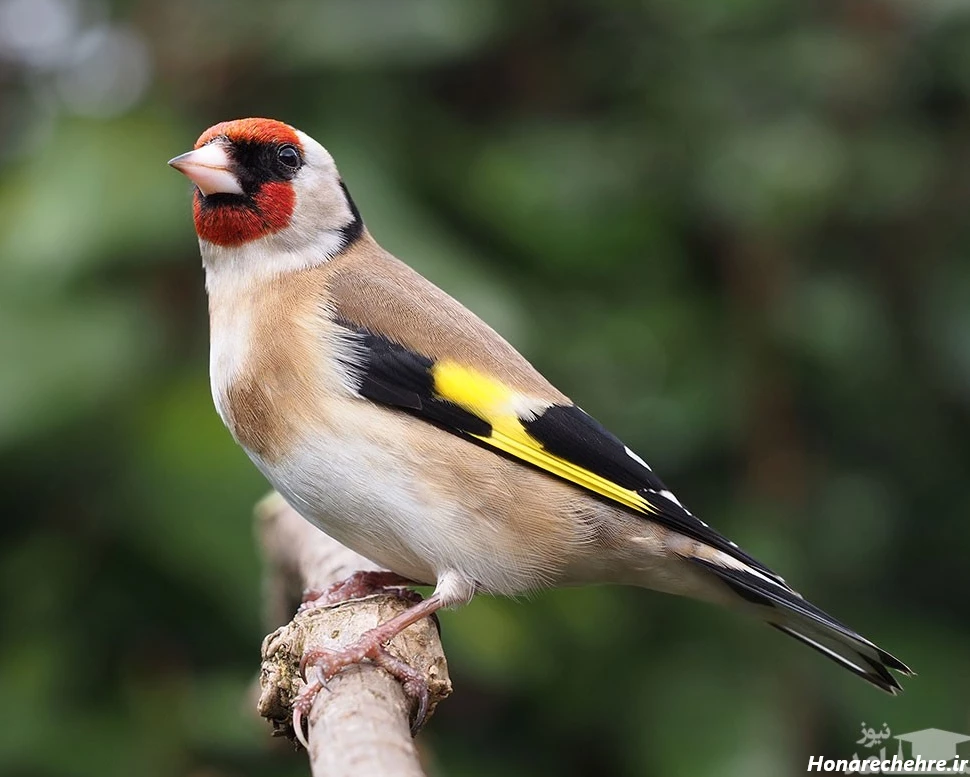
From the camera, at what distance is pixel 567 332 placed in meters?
3.65

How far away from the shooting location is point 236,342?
267 centimetres

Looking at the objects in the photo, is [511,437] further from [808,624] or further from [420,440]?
[808,624]

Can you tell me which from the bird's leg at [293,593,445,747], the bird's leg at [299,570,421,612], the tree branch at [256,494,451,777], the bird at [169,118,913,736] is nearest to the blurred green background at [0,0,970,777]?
the tree branch at [256,494,451,777]

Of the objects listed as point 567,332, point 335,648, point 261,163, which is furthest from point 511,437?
point 567,332

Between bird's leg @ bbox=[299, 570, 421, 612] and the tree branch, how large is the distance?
32 mm

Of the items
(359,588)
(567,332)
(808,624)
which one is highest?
(567,332)

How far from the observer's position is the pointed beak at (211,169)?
2721 millimetres

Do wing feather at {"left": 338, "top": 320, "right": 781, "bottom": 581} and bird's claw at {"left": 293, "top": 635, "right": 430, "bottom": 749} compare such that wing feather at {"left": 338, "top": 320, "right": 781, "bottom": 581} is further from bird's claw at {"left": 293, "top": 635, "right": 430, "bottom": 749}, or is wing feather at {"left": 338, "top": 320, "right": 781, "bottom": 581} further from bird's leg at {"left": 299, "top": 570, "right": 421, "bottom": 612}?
bird's claw at {"left": 293, "top": 635, "right": 430, "bottom": 749}

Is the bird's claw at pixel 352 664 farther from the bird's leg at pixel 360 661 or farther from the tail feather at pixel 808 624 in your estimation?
the tail feather at pixel 808 624

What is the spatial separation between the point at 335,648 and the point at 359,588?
50cm

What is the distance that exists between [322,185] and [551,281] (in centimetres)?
101

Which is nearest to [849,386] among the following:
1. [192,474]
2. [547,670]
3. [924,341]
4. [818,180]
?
[924,341]

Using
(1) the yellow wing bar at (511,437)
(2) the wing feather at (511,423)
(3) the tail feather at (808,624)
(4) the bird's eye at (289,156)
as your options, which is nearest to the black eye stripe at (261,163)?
(4) the bird's eye at (289,156)

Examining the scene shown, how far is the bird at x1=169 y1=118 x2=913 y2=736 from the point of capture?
248 cm
